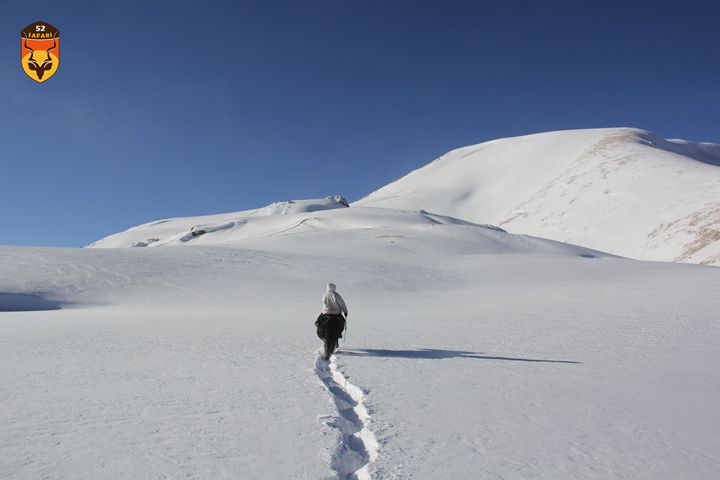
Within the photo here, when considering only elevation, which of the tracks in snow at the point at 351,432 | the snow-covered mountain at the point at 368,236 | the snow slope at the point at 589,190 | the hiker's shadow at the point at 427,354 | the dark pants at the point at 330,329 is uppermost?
the snow slope at the point at 589,190

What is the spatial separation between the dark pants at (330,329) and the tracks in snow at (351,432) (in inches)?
60.1

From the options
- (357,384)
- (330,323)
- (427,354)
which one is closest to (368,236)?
(427,354)

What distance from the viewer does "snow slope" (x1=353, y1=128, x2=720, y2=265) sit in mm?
66188

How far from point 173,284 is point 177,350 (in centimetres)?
1476

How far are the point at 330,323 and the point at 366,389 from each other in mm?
2890

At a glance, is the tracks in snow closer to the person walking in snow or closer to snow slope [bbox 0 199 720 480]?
snow slope [bbox 0 199 720 480]

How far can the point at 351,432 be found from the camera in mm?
5477

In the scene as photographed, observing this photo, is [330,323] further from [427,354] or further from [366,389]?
[366,389]

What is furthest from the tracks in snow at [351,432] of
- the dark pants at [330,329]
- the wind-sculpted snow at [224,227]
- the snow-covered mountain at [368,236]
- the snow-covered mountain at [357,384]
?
the wind-sculpted snow at [224,227]

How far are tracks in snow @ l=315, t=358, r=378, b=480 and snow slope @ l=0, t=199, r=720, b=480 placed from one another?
1.0 inches

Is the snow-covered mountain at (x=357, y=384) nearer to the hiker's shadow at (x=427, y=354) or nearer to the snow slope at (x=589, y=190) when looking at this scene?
the hiker's shadow at (x=427, y=354)

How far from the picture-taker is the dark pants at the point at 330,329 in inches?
380

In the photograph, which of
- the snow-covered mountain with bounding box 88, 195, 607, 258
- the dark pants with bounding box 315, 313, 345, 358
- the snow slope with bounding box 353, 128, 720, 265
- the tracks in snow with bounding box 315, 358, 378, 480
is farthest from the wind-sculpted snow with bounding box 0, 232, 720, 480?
the snow slope with bounding box 353, 128, 720, 265

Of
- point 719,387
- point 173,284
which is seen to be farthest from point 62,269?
point 719,387
